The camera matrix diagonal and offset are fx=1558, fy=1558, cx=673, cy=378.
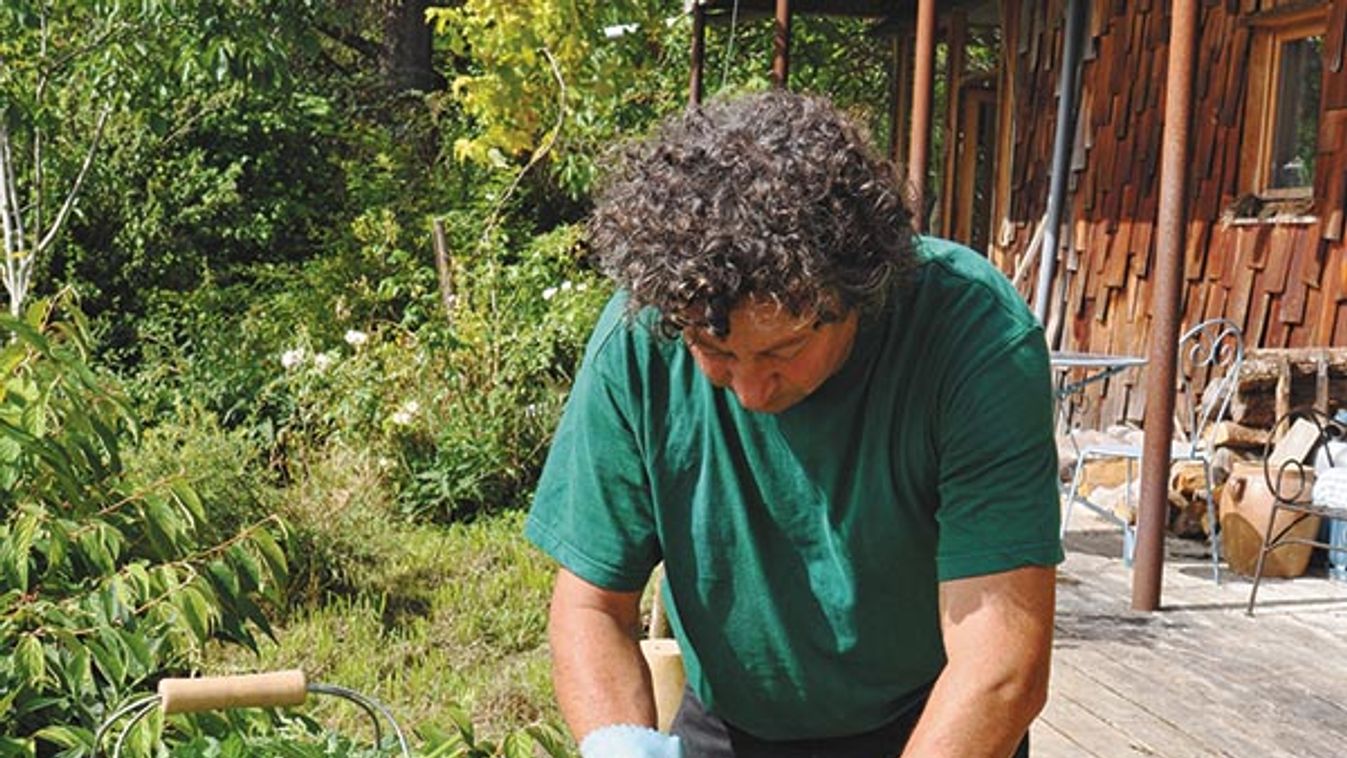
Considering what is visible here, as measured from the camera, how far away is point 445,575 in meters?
5.89

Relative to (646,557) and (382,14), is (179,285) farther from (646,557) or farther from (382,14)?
(646,557)

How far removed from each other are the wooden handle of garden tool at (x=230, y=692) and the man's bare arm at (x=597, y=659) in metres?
0.40

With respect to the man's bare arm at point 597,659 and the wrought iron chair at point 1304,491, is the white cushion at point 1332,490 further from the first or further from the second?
the man's bare arm at point 597,659

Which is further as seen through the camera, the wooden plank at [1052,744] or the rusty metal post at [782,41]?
the rusty metal post at [782,41]

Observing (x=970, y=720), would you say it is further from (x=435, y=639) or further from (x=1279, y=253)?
(x=1279, y=253)

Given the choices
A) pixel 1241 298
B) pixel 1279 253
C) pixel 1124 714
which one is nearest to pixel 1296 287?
pixel 1279 253

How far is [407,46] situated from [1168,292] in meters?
10.8

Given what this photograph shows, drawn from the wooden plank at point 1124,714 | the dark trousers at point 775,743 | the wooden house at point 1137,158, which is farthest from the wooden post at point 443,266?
the dark trousers at point 775,743

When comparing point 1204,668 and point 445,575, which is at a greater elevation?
point 1204,668

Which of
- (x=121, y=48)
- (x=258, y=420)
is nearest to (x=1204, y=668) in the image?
(x=258, y=420)

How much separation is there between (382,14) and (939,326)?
14194mm

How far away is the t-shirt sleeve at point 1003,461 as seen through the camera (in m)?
1.65

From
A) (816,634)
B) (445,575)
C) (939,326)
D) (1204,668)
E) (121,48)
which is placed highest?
(121,48)

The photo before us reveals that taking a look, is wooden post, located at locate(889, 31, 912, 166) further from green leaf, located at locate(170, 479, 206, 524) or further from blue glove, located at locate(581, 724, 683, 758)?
blue glove, located at locate(581, 724, 683, 758)
